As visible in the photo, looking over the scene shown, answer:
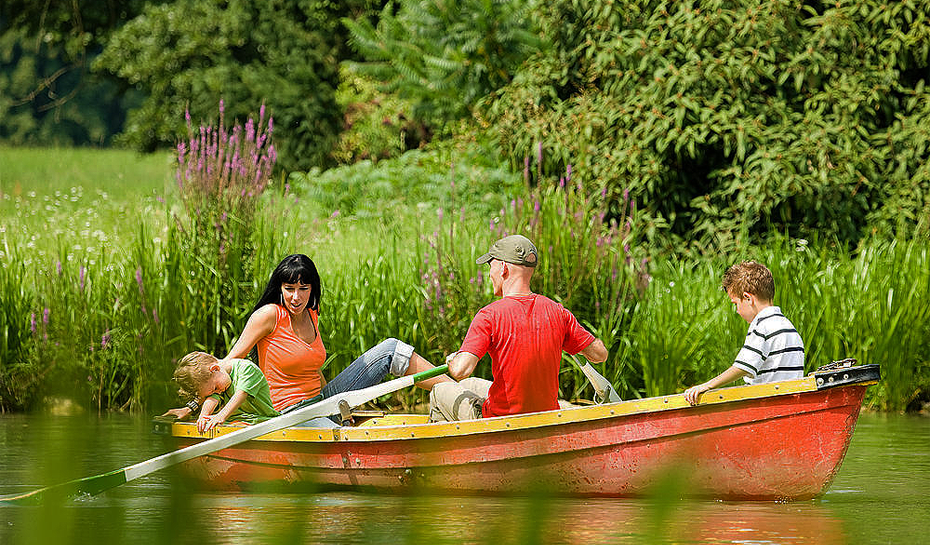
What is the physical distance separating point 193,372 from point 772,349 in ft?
9.50

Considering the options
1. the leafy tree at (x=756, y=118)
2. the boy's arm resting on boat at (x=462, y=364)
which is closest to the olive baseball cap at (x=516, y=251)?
the boy's arm resting on boat at (x=462, y=364)

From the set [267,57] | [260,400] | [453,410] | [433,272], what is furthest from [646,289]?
[267,57]

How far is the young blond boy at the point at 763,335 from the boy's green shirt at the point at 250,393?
2215 millimetres

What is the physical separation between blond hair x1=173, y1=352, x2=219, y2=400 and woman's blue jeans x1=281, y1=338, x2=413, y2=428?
2.51 feet

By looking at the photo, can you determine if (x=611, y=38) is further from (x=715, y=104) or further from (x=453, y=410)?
(x=453, y=410)

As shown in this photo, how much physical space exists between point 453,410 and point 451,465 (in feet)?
1.74

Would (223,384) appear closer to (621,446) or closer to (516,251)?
(516,251)

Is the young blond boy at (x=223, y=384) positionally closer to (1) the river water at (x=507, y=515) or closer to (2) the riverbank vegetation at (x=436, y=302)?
(1) the river water at (x=507, y=515)

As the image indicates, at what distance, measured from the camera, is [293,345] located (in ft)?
24.2

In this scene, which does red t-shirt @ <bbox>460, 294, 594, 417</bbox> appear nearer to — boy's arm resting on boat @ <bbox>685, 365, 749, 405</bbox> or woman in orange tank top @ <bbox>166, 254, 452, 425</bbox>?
boy's arm resting on boat @ <bbox>685, 365, 749, 405</bbox>

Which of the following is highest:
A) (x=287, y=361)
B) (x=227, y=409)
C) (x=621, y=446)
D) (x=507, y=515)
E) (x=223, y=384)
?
(x=287, y=361)

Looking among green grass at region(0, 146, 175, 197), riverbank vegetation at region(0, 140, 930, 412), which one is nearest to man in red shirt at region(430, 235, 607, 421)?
riverbank vegetation at region(0, 140, 930, 412)

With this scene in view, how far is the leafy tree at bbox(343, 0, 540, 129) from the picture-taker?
18.7 meters

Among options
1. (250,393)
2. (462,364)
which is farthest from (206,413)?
(462,364)
